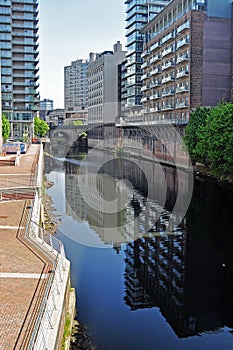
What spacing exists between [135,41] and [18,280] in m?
76.2

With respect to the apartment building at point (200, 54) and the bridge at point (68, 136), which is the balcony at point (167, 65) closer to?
the apartment building at point (200, 54)

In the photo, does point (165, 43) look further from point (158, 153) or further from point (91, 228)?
point (91, 228)

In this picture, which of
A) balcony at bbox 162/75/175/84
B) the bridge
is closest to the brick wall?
balcony at bbox 162/75/175/84

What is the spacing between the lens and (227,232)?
24.4m

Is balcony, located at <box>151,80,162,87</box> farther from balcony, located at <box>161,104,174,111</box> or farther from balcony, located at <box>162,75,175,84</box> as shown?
balcony, located at <box>161,104,174,111</box>

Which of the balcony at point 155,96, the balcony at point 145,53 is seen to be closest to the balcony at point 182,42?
the balcony at point 155,96

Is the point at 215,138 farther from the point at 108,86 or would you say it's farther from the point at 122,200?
the point at 108,86

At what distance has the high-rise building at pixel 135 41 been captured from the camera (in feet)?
268

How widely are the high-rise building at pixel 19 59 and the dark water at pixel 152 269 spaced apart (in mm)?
64964

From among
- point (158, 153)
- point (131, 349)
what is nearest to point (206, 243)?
point (131, 349)

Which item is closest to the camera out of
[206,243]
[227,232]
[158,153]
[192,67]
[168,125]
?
[206,243]

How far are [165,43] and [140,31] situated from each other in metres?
15.5

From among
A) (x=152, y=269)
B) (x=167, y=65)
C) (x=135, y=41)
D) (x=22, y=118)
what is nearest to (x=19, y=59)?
(x=22, y=118)

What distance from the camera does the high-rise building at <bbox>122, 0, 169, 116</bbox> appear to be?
8181 cm
